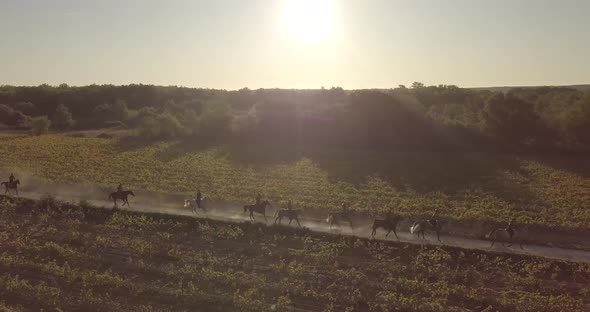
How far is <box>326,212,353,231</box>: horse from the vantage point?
30078 millimetres

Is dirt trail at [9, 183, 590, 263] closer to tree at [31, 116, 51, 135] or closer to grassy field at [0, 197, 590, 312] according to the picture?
grassy field at [0, 197, 590, 312]

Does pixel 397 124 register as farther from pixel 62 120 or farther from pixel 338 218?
pixel 62 120

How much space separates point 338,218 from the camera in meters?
33.0

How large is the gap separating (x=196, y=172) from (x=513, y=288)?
3274 cm

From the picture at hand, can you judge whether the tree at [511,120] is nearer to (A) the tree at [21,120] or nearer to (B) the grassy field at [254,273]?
(B) the grassy field at [254,273]

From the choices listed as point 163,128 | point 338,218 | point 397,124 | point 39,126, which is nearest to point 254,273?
point 338,218

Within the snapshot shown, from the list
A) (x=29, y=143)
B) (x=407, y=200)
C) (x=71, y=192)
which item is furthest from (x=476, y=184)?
(x=29, y=143)

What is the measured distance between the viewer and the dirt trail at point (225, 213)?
2673cm

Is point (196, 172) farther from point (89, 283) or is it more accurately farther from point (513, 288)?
point (513, 288)

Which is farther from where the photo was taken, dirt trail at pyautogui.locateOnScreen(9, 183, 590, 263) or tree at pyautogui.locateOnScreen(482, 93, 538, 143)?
tree at pyautogui.locateOnScreen(482, 93, 538, 143)

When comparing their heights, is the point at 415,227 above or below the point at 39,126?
below

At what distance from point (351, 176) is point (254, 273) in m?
26.3

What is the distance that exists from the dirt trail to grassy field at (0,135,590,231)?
2.36 metres

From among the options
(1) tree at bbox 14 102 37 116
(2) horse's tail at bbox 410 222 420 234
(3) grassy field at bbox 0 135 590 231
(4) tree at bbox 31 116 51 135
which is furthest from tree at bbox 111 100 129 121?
(2) horse's tail at bbox 410 222 420 234
